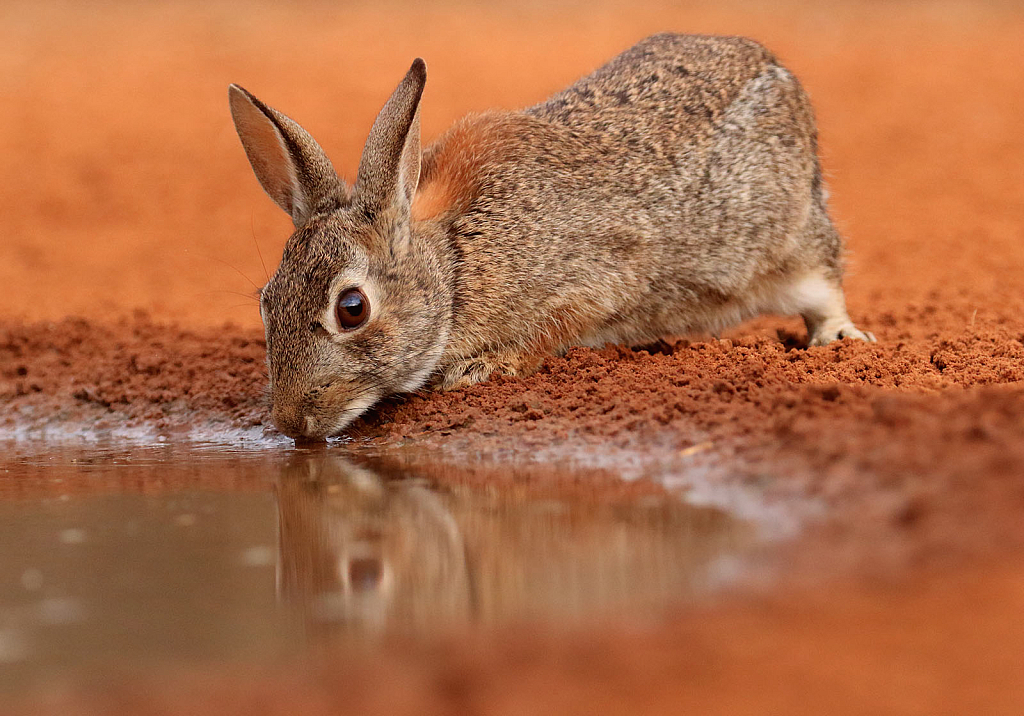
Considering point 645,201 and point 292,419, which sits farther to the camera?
point 645,201

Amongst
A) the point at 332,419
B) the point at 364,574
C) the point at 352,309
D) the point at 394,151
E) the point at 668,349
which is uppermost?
the point at 394,151

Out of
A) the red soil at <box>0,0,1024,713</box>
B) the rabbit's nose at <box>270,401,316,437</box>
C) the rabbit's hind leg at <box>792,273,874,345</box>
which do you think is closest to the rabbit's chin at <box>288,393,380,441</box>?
the rabbit's nose at <box>270,401,316,437</box>

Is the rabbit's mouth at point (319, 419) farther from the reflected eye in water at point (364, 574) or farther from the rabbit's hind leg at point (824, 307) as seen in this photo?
the rabbit's hind leg at point (824, 307)

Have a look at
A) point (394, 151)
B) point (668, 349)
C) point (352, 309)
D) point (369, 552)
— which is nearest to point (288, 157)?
point (394, 151)

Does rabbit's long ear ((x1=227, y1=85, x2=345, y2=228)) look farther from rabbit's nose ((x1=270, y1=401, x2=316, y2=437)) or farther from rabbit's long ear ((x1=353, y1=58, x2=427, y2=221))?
rabbit's nose ((x1=270, y1=401, x2=316, y2=437))

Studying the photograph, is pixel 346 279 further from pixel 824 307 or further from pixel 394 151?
pixel 824 307

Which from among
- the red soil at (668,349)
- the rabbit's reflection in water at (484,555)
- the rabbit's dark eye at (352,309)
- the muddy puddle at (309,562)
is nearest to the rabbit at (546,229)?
the rabbit's dark eye at (352,309)

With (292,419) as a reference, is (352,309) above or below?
above
